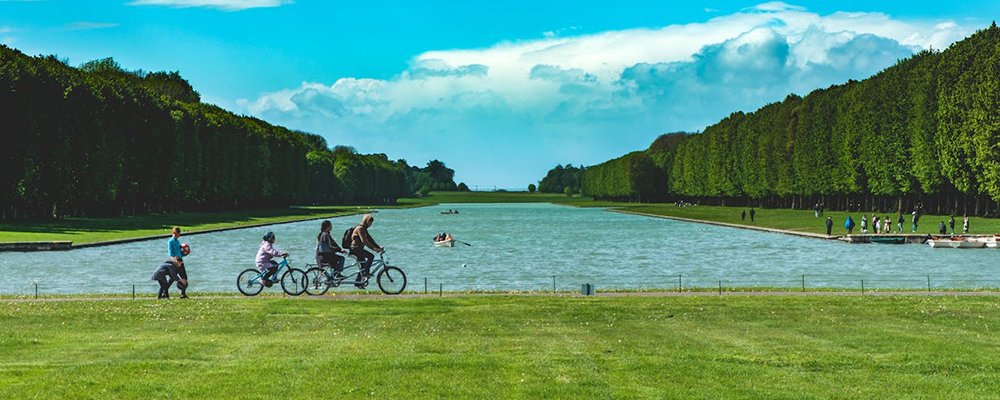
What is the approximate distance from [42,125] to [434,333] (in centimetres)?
7554

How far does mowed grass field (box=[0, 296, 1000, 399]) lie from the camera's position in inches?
602

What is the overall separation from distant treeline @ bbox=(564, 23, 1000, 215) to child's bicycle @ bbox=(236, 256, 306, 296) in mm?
68115

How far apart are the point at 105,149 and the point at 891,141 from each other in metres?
75.1

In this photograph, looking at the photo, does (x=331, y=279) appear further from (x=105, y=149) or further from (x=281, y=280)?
(x=105, y=149)

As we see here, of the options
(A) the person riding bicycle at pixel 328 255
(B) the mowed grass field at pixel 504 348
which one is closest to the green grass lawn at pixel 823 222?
(B) the mowed grass field at pixel 504 348

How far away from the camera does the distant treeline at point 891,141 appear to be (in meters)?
87.2

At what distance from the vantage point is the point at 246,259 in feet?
182

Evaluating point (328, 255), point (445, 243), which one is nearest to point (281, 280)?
point (328, 255)

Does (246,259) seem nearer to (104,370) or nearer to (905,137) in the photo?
(104,370)

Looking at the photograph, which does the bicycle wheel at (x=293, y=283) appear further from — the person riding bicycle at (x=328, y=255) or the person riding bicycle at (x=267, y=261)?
the person riding bicycle at (x=328, y=255)

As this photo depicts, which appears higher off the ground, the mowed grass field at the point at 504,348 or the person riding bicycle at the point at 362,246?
the person riding bicycle at the point at 362,246

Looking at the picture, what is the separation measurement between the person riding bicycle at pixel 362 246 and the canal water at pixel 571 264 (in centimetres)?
382

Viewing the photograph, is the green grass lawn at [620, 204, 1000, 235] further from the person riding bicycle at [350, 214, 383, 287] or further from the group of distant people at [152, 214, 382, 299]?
the group of distant people at [152, 214, 382, 299]

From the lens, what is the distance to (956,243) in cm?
6706
